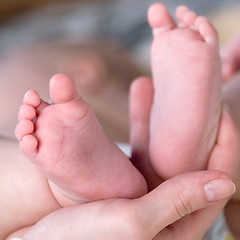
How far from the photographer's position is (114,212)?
509 mm

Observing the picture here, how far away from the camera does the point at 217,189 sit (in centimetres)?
51

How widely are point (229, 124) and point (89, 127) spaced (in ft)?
0.77

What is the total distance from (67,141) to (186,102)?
0.60 feet

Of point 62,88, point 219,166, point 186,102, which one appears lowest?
point 219,166

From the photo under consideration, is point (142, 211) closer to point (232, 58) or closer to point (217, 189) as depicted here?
point (217, 189)

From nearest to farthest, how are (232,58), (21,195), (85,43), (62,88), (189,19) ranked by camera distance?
1. (62,88)
2. (21,195)
3. (189,19)
4. (232,58)
5. (85,43)

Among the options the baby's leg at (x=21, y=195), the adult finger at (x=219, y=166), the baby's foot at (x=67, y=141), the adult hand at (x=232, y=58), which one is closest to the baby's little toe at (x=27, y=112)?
the baby's foot at (x=67, y=141)

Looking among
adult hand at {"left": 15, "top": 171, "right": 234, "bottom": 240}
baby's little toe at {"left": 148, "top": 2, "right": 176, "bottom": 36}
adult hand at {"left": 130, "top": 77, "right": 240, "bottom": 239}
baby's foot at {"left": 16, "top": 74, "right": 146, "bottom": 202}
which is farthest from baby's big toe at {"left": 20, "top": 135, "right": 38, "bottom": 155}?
baby's little toe at {"left": 148, "top": 2, "right": 176, "bottom": 36}

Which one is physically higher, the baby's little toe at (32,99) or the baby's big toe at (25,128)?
the baby's little toe at (32,99)

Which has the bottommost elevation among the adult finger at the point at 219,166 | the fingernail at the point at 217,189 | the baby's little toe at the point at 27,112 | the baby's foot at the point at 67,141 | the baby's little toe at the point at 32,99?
the adult finger at the point at 219,166

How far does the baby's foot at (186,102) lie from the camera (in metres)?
0.59

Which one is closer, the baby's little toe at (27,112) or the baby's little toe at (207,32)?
the baby's little toe at (27,112)

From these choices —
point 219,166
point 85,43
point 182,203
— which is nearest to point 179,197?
point 182,203

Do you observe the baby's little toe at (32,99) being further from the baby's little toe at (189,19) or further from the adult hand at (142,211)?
the baby's little toe at (189,19)
